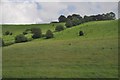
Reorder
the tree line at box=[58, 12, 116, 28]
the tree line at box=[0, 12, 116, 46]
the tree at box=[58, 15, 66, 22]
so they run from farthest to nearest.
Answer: the tree at box=[58, 15, 66, 22] < the tree line at box=[58, 12, 116, 28] < the tree line at box=[0, 12, 116, 46]

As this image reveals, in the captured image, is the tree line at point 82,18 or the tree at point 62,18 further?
the tree at point 62,18

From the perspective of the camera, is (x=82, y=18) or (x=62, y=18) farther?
(x=62, y=18)

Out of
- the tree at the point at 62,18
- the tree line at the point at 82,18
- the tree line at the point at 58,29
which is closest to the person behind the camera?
the tree line at the point at 58,29

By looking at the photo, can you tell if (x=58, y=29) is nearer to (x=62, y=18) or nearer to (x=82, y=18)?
(x=82, y=18)

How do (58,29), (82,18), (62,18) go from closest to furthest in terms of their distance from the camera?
(58,29) → (82,18) → (62,18)

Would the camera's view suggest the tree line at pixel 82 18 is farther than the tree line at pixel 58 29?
Yes

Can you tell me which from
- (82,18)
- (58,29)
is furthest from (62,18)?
(58,29)

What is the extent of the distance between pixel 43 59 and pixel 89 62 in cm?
855

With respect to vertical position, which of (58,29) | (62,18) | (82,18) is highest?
(62,18)

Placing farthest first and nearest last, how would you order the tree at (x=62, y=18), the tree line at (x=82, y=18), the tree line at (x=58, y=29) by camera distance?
the tree at (x=62, y=18) < the tree line at (x=82, y=18) < the tree line at (x=58, y=29)

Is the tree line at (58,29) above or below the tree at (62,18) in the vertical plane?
below

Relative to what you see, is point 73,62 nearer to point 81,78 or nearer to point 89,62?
point 89,62

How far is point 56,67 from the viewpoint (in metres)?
42.2

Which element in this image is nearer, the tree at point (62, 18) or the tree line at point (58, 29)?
the tree line at point (58, 29)
